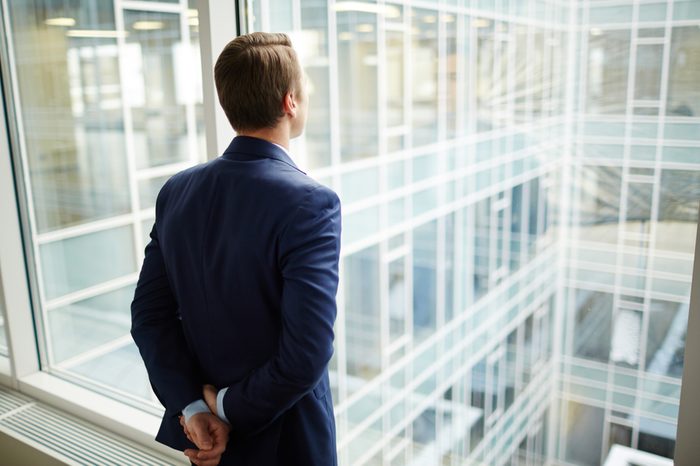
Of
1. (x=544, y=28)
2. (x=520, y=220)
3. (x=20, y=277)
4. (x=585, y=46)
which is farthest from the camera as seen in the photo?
(x=20, y=277)

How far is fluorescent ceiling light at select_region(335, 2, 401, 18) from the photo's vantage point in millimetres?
2129

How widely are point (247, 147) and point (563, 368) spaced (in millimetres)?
947

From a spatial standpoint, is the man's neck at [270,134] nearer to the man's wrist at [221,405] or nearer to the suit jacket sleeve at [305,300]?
the suit jacket sleeve at [305,300]

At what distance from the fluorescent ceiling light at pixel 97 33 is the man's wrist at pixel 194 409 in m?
1.75

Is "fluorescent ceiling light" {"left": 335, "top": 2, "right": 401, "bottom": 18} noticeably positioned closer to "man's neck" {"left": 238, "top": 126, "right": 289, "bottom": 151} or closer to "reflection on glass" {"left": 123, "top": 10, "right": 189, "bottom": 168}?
"reflection on glass" {"left": 123, "top": 10, "right": 189, "bottom": 168}

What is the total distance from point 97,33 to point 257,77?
Result: 5.60ft

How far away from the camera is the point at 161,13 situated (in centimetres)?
229

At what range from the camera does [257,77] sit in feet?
3.63

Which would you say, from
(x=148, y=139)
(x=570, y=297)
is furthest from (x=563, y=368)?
(x=148, y=139)

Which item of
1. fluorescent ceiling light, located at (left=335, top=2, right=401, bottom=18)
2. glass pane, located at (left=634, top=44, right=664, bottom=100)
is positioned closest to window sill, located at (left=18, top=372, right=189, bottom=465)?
fluorescent ceiling light, located at (left=335, top=2, right=401, bottom=18)

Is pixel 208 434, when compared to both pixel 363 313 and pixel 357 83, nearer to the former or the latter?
pixel 363 313

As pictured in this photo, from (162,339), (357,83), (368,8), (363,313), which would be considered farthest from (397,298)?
(162,339)

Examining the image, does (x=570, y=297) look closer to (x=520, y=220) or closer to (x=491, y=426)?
(x=520, y=220)

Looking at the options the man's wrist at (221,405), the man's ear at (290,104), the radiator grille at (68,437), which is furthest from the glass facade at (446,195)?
the man's wrist at (221,405)
